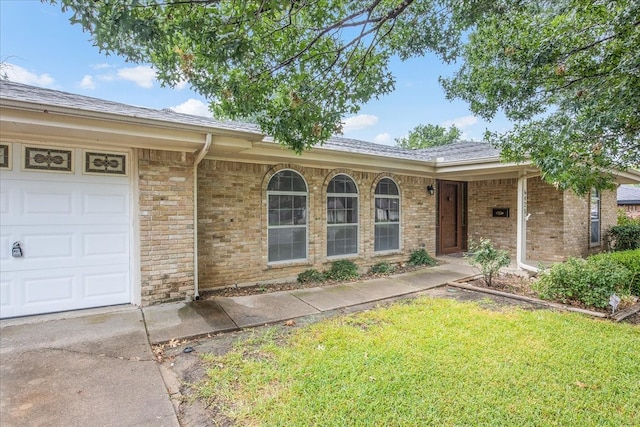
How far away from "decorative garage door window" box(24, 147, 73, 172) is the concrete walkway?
7.06 ft

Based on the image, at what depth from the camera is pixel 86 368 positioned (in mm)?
3234

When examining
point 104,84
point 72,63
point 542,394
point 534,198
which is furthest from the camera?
point 104,84

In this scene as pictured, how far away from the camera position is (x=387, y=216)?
8883 millimetres

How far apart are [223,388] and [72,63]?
15.7 m

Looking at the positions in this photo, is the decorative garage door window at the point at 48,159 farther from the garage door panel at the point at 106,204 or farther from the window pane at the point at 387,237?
the window pane at the point at 387,237

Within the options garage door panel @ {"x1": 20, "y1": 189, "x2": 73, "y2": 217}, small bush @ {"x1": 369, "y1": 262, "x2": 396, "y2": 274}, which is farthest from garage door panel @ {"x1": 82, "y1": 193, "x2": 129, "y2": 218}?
small bush @ {"x1": 369, "y1": 262, "x2": 396, "y2": 274}

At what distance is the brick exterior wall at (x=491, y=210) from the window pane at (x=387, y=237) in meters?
3.65

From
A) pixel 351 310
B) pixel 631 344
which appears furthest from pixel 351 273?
pixel 631 344

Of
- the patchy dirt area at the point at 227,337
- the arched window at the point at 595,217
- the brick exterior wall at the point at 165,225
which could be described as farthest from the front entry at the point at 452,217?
the brick exterior wall at the point at 165,225

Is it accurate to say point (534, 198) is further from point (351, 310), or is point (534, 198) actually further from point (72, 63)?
point (72, 63)

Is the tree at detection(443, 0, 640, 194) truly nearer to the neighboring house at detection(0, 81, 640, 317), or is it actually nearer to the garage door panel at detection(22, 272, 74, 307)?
the neighboring house at detection(0, 81, 640, 317)

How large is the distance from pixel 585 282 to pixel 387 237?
4424mm

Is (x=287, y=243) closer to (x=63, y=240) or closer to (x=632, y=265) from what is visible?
(x=63, y=240)

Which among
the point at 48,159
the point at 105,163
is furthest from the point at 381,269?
the point at 48,159
